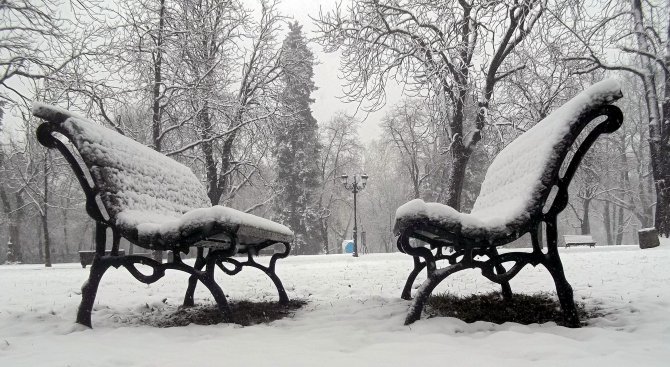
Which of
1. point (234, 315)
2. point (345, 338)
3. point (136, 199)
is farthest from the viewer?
point (234, 315)

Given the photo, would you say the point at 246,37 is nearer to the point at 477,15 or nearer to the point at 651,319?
the point at 477,15

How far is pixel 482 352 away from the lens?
188 cm

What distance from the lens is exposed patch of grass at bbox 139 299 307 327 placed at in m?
2.89

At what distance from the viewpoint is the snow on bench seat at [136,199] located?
7.97 ft

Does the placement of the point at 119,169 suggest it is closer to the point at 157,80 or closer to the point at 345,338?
the point at 345,338

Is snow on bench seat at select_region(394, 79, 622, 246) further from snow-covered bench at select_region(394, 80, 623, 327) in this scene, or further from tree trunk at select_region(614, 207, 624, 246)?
tree trunk at select_region(614, 207, 624, 246)

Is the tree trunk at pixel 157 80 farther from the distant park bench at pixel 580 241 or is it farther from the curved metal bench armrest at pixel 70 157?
the distant park bench at pixel 580 241

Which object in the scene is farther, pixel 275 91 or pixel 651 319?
pixel 275 91

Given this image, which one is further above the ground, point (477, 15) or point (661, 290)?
point (477, 15)

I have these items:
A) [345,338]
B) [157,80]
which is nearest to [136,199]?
[345,338]

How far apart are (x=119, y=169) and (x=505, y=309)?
8.97 feet

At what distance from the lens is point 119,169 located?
2760 millimetres

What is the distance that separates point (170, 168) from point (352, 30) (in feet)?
21.7

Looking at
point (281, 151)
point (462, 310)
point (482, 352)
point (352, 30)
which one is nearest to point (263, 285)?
point (462, 310)
